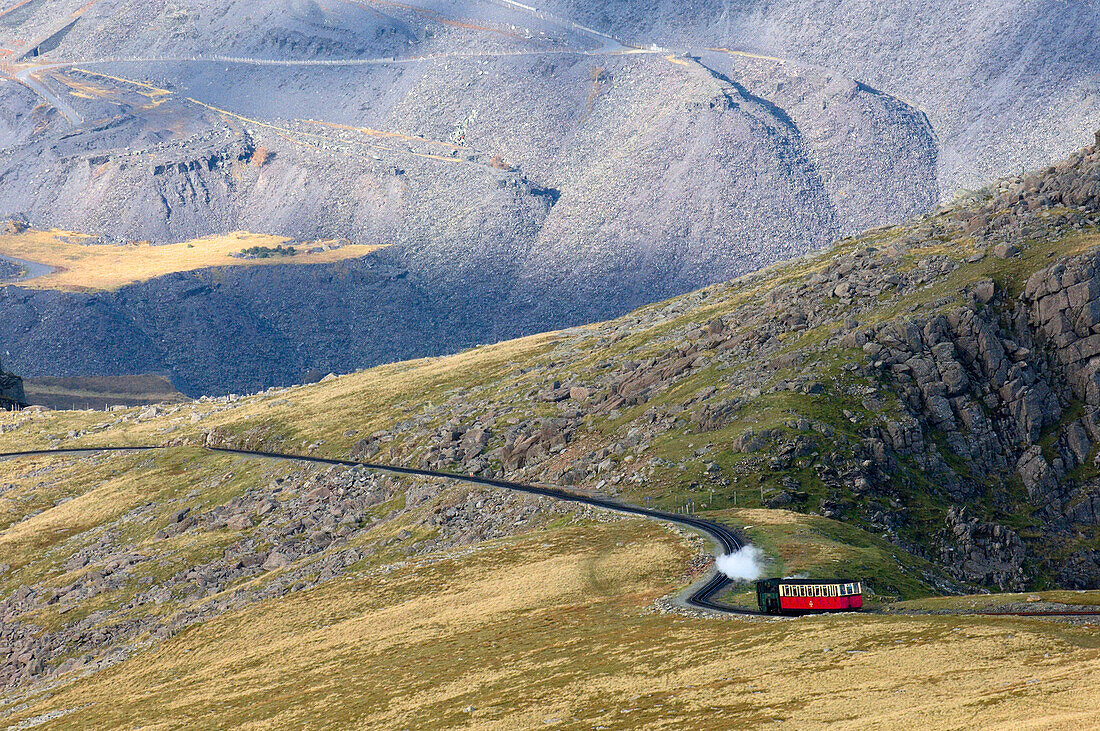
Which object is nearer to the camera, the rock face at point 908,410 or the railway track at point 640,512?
the railway track at point 640,512

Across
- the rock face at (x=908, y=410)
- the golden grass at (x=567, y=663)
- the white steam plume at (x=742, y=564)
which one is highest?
the rock face at (x=908, y=410)

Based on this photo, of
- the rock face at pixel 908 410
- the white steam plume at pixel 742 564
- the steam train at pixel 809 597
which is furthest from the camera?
the rock face at pixel 908 410

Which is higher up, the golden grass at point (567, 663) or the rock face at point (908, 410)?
the rock face at point (908, 410)

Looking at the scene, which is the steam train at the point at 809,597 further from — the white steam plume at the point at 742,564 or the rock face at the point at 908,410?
the rock face at the point at 908,410

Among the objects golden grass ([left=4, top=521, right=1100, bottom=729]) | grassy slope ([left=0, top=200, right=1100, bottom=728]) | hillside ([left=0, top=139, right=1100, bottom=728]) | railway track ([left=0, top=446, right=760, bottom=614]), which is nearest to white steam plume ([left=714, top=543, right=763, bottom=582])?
railway track ([left=0, top=446, right=760, bottom=614])

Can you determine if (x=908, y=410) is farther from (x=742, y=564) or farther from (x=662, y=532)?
(x=742, y=564)

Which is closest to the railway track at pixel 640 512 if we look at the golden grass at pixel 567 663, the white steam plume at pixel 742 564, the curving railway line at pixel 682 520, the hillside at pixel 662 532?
the curving railway line at pixel 682 520
